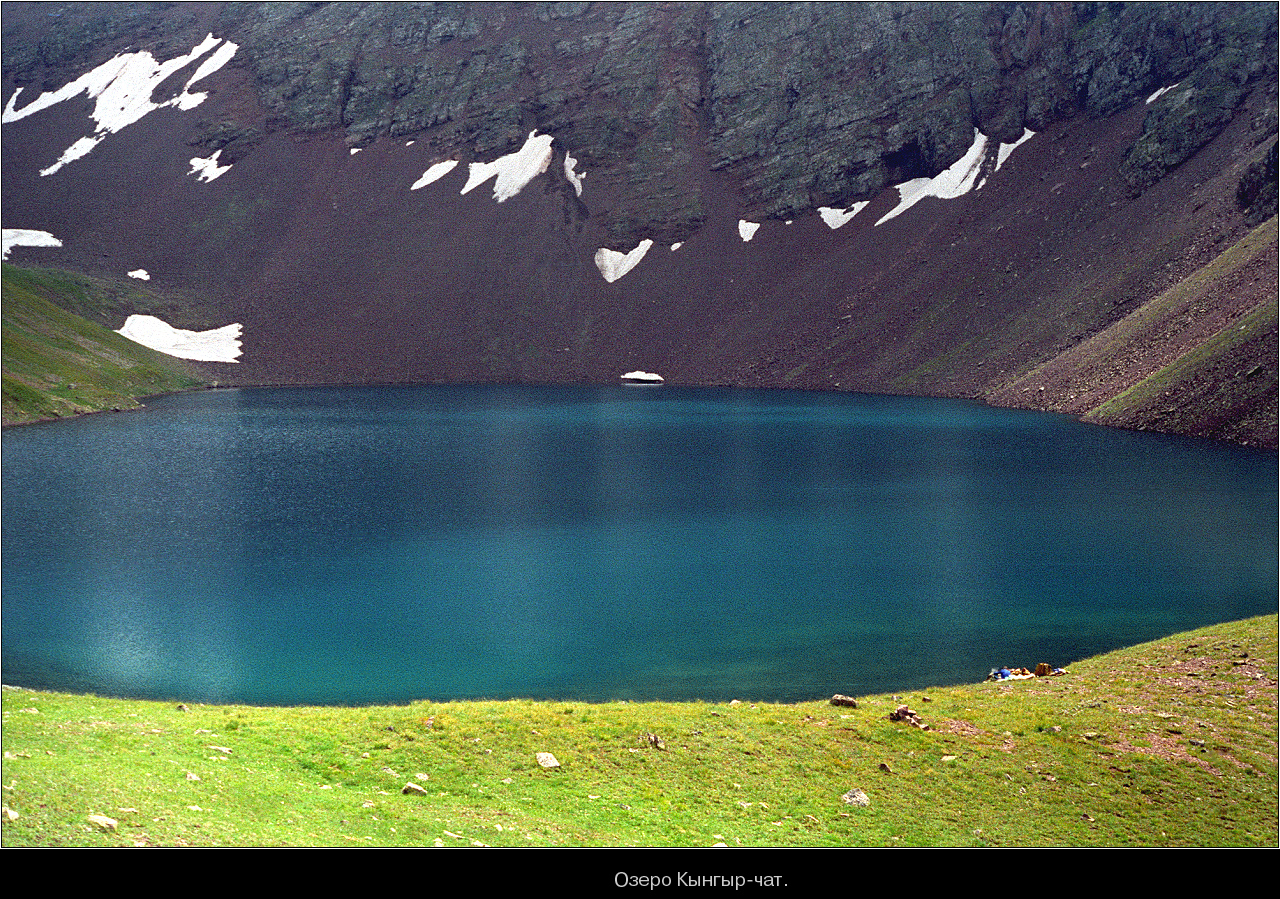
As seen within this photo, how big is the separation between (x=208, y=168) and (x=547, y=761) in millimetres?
146193

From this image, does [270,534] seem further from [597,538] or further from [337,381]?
[337,381]

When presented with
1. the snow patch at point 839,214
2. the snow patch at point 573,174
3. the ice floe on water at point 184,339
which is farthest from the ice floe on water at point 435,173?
the snow patch at point 839,214

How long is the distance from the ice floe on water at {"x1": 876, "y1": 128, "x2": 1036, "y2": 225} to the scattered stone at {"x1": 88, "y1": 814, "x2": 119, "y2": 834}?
395 ft

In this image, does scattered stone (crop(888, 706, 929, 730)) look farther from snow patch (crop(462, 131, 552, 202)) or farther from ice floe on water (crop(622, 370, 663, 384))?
snow patch (crop(462, 131, 552, 202))

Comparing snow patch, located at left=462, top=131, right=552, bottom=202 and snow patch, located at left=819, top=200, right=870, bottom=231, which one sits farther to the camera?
snow patch, located at left=462, top=131, right=552, bottom=202

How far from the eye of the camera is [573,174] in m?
140

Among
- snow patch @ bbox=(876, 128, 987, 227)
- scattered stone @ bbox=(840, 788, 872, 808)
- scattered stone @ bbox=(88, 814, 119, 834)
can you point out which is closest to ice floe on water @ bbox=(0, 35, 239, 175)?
snow patch @ bbox=(876, 128, 987, 227)

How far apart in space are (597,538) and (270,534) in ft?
41.7

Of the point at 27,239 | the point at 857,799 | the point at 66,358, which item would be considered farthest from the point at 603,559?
the point at 27,239

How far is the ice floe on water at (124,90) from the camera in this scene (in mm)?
150500

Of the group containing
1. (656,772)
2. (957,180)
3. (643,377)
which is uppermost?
(957,180)

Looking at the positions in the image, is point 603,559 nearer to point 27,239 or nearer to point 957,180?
point 957,180

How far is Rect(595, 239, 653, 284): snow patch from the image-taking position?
128375 millimetres

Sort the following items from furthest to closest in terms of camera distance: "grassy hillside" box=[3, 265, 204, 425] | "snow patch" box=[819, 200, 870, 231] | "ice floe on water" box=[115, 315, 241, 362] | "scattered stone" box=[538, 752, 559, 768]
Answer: "snow patch" box=[819, 200, 870, 231] → "ice floe on water" box=[115, 315, 241, 362] → "grassy hillside" box=[3, 265, 204, 425] → "scattered stone" box=[538, 752, 559, 768]
